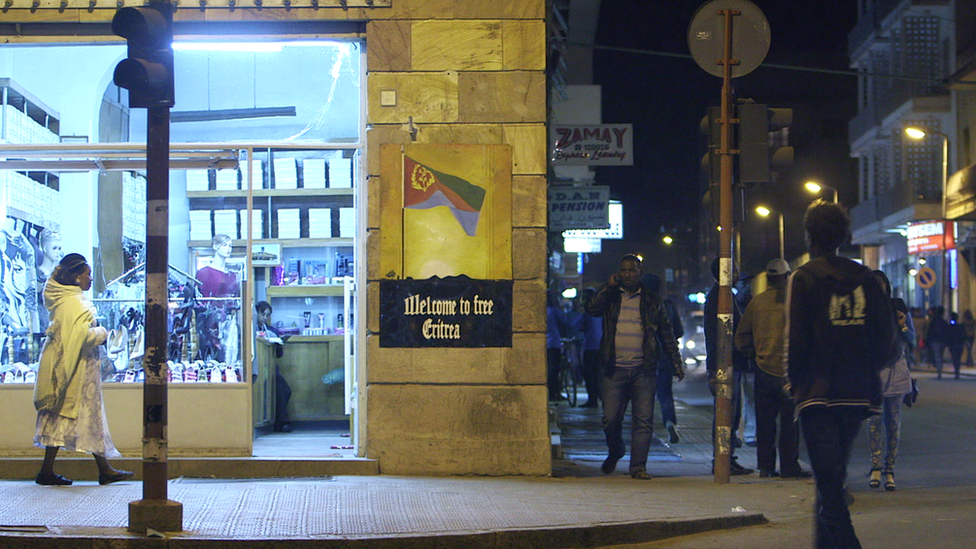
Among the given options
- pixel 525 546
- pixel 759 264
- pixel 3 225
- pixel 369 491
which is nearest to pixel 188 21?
pixel 3 225

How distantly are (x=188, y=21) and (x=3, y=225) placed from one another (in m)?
2.48

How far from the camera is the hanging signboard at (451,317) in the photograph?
841 centimetres

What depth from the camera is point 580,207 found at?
16.1 metres

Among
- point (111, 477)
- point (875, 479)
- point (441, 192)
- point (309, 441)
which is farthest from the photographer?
point (309, 441)

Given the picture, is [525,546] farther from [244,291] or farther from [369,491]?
[244,291]

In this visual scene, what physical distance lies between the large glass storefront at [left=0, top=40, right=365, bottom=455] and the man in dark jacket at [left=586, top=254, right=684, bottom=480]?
7.20 feet

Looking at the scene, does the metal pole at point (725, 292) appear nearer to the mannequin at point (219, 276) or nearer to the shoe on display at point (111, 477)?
the mannequin at point (219, 276)

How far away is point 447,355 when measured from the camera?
331 inches

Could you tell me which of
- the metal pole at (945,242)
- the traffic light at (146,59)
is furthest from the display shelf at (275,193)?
the metal pole at (945,242)

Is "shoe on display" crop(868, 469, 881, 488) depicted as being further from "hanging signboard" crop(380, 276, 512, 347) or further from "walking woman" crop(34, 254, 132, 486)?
"walking woman" crop(34, 254, 132, 486)

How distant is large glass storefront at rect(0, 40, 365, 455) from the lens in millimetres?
8781

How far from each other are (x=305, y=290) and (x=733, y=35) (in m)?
4.75

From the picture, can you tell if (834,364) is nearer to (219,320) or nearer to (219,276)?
(219,320)

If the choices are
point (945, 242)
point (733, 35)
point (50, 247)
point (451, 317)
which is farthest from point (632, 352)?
point (945, 242)
